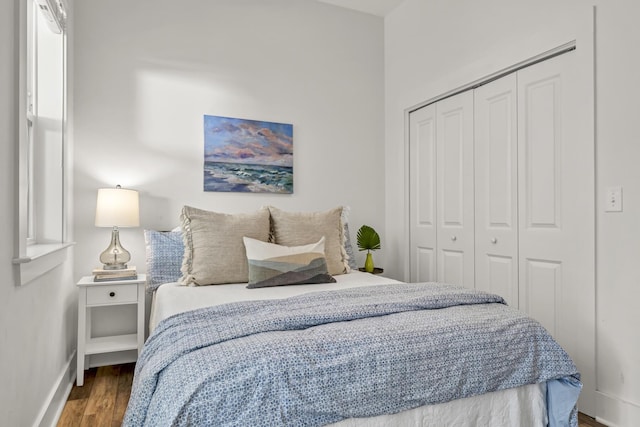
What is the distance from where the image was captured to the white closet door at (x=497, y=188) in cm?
256

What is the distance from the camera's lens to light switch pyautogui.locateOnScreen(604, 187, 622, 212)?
1.96 metres

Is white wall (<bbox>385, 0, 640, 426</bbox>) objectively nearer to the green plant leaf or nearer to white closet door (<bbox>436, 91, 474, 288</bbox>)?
white closet door (<bbox>436, 91, 474, 288</bbox>)

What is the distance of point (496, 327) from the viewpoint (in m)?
1.47

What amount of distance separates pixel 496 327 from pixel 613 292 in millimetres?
946

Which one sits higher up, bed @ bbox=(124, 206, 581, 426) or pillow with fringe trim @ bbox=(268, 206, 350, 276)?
pillow with fringe trim @ bbox=(268, 206, 350, 276)

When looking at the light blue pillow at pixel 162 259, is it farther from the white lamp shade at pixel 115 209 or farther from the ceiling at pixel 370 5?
the ceiling at pixel 370 5

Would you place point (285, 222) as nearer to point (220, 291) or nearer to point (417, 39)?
point (220, 291)

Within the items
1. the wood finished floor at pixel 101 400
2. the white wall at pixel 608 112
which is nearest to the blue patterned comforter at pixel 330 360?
the white wall at pixel 608 112

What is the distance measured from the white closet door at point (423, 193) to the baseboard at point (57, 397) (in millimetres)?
2602

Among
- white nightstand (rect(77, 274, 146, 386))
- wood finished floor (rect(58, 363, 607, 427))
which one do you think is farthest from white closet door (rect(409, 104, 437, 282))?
white nightstand (rect(77, 274, 146, 386))

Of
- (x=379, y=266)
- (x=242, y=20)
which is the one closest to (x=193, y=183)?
(x=242, y=20)

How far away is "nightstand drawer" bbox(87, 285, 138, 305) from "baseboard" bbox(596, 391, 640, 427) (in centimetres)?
265

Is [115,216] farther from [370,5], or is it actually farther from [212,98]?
[370,5]

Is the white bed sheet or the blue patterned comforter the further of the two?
the white bed sheet
